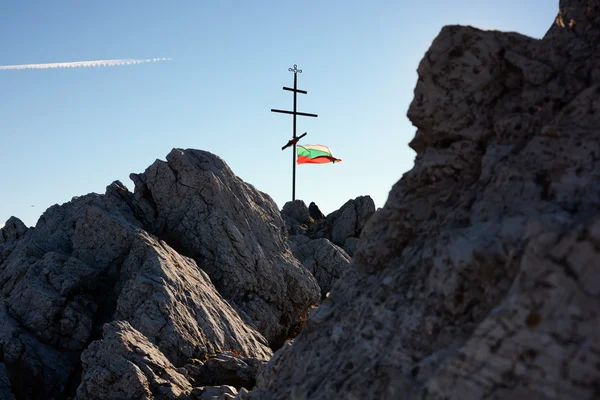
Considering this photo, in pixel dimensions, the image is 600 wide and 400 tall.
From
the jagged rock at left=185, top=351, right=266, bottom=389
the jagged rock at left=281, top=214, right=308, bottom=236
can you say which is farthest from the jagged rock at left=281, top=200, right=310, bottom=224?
the jagged rock at left=185, top=351, right=266, bottom=389

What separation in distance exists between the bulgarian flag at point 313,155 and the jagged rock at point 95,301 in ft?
131

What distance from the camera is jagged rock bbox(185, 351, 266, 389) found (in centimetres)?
1892

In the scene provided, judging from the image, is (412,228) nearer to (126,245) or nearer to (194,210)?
(126,245)

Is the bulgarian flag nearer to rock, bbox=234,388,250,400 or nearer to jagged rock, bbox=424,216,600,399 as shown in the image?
A: rock, bbox=234,388,250,400

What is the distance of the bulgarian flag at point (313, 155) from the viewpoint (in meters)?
66.8

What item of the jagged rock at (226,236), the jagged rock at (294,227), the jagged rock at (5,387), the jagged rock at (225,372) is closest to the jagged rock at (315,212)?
the jagged rock at (294,227)

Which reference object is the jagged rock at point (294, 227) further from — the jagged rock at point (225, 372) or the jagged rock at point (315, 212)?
the jagged rock at point (225, 372)

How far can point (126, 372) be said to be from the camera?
53.9 feet

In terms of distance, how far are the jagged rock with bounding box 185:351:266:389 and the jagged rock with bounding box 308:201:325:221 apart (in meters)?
47.3

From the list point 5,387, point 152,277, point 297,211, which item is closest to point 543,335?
point 5,387

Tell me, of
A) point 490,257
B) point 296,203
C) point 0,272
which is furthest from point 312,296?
point 296,203

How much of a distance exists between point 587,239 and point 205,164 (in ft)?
95.1

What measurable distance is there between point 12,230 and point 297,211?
122 feet

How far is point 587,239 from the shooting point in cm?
554
